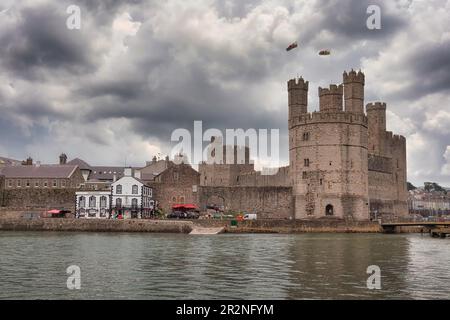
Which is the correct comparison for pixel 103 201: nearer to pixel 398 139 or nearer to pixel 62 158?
pixel 62 158

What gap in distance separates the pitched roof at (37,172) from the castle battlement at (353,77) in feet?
108

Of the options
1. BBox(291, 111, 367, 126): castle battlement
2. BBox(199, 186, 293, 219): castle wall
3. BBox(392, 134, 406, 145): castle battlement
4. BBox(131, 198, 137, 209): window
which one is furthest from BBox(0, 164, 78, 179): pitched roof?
BBox(392, 134, 406, 145): castle battlement

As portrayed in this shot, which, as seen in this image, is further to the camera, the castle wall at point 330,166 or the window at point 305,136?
the window at point 305,136

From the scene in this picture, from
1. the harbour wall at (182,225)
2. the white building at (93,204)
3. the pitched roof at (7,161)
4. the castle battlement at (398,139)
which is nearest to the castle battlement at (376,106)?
the castle battlement at (398,139)

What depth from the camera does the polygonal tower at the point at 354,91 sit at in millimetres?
65688

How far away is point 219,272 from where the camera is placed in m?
20.2

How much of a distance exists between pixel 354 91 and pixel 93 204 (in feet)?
104

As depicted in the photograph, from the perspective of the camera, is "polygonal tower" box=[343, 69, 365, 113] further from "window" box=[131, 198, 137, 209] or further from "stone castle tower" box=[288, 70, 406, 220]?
"window" box=[131, 198, 137, 209]

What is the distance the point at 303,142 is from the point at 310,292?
41035 mm

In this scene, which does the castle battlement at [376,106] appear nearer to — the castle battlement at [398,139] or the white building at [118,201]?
the castle battlement at [398,139]

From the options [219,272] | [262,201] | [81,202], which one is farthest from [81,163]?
[219,272]

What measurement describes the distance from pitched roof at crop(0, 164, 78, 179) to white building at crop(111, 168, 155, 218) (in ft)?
31.5

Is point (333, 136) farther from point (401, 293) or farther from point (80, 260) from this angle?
point (401, 293)

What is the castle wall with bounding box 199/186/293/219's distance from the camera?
5656 centimetres
